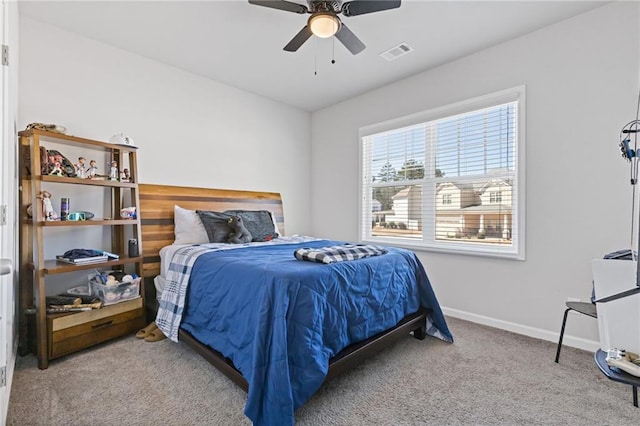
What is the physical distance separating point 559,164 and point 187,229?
11.6ft

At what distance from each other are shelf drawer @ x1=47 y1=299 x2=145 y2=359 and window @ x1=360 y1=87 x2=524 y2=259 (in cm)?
279

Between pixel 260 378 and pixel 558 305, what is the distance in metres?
2.60

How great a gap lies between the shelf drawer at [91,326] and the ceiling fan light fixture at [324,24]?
8.74 feet

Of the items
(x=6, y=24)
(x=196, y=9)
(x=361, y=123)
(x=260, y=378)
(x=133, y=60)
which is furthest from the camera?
(x=361, y=123)

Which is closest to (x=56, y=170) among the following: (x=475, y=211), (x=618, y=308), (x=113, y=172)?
(x=113, y=172)

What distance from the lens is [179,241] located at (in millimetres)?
3090

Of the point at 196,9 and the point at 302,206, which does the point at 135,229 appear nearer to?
the point at 196,9

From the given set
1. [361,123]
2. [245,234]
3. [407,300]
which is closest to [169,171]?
[245,234]

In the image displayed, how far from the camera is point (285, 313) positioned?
5.13ft

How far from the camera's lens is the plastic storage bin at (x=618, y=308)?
2.78 feet

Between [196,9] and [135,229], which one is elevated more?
[196,9]

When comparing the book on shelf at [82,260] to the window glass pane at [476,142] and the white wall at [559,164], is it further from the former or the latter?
the window glass pane at [476,142]

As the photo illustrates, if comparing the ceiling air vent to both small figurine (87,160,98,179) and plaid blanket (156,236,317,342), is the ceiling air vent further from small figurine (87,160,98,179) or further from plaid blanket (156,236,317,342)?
small figurine (87,160,98,179)

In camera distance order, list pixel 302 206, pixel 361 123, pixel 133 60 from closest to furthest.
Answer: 1. pixel 133 60
2. pixel 361 123
3. pixel 302 206
